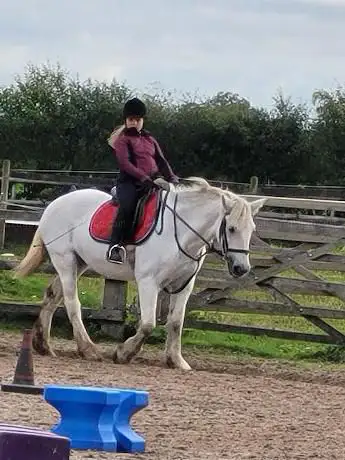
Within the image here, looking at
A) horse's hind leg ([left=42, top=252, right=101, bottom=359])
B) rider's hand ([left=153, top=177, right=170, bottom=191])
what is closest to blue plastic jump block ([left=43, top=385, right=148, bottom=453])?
rider's hand ([left=153, top=177, right=170, bottom=191])

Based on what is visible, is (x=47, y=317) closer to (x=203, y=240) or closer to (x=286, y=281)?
(x=203, y=240)

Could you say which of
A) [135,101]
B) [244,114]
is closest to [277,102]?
[244,114]

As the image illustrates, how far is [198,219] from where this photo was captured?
1203 cm

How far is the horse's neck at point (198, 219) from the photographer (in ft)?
39.4

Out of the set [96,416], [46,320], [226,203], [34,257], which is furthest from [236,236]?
[96,416]

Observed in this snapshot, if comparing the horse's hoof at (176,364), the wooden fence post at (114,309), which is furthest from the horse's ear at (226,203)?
the wooden fence post at (114,309)

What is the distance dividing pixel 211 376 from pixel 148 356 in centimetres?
174

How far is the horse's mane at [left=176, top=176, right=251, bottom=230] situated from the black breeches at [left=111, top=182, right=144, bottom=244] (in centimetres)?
46

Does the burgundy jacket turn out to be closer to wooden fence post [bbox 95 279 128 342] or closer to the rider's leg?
the rider's leg

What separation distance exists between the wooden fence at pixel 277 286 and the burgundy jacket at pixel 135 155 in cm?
167

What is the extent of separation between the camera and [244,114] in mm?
38750

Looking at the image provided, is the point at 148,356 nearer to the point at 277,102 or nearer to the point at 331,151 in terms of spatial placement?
the point at 331,151

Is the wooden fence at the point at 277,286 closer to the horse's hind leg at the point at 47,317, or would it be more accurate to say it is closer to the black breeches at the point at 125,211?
the horse's hind leg at the point at 47,317

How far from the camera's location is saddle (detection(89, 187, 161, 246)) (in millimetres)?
12195
